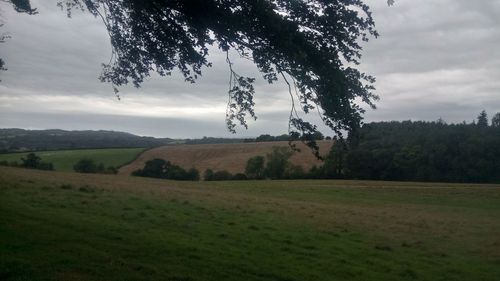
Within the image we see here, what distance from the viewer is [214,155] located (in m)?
84.5

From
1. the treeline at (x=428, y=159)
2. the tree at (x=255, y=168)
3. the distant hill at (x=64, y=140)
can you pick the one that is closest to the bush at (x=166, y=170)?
the distant hill at (x=64, y=140)

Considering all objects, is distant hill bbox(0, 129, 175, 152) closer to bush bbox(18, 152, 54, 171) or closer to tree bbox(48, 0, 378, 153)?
bush bbox(18, 152, 54, 171)

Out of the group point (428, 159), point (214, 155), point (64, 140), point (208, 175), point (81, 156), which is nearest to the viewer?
point (64, 140)

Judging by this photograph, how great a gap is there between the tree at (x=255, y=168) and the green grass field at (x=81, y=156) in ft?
57.3

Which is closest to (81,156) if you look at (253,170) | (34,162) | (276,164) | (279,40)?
(34,162)

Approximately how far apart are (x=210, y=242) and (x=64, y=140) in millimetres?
60681

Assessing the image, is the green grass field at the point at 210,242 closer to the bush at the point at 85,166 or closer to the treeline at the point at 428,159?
the bush at the point at 85,166

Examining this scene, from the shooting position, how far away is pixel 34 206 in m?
18.7

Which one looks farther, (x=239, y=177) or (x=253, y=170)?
(x=253, y=170)

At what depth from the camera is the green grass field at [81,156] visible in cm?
6296

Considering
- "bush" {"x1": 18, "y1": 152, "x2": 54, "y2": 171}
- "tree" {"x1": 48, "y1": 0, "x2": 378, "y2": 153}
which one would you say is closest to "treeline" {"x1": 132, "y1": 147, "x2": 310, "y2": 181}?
"bush" {"x1": 18, "y1": 152, "x2": 54, "y2": 171}

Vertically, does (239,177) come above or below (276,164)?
below

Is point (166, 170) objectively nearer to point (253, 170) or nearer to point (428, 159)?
point (253, 170)

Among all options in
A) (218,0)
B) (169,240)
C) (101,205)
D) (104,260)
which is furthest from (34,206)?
(218,0)
